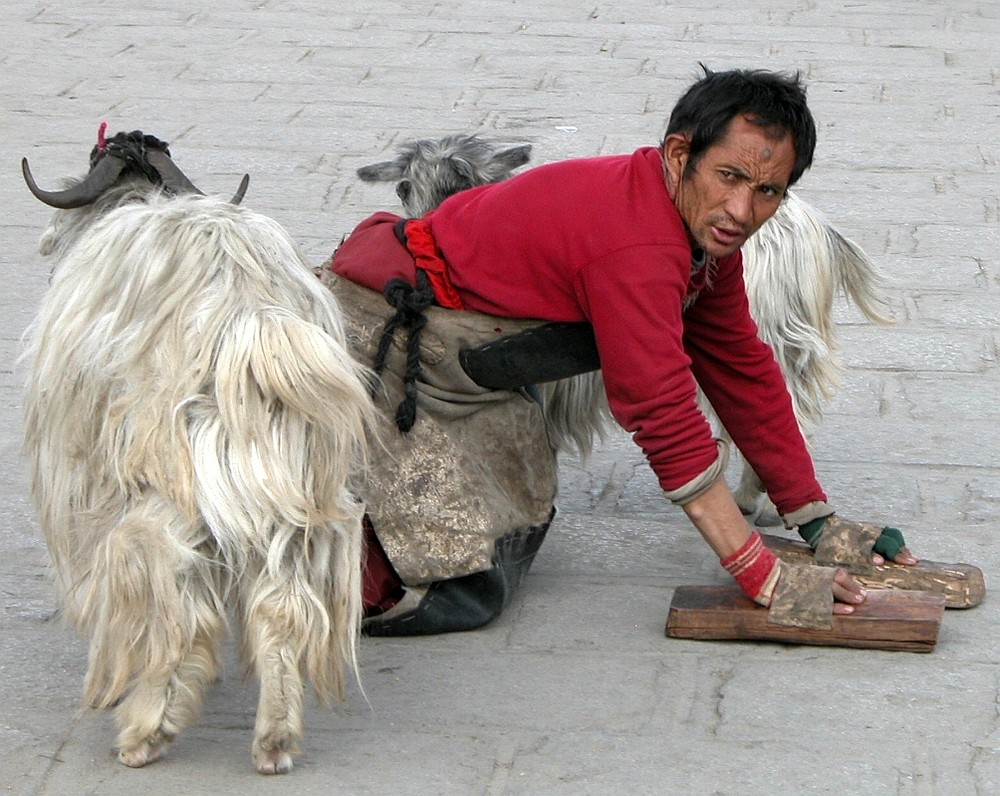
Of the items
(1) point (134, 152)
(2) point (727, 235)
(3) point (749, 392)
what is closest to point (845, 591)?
(3) point (749, 392)

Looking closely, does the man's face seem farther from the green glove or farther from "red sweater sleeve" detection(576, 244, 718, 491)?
the green glove

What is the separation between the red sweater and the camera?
356cm

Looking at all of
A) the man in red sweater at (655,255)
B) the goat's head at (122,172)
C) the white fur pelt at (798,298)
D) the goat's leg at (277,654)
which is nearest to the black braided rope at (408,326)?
the man in red sweater at (655,255)

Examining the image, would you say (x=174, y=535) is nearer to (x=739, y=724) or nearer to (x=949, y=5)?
(x=739, y=724)

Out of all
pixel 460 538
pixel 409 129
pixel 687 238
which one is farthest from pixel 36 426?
pixel 409 129

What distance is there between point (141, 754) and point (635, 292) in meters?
1.38

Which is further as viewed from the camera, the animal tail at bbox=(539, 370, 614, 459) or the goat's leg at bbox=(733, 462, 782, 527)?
the goat's leg at bbox=(733, 462, 782, 527)

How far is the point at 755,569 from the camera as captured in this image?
3.77 m

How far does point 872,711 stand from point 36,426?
182 centimetres

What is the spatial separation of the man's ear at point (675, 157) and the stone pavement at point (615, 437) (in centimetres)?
106

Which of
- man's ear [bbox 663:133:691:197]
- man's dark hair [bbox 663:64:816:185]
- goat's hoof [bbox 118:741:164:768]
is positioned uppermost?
man's dark hair [bbox 663:64:816:185]

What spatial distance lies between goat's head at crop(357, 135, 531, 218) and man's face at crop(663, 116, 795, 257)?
0.95 m

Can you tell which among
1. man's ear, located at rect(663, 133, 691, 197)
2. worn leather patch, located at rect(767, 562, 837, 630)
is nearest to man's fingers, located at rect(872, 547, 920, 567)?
worn leather patch, located at rect(767, 562, 837, 630)

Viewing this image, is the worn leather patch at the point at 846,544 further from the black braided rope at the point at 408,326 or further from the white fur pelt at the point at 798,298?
the black braided rope at the point at 408,326
